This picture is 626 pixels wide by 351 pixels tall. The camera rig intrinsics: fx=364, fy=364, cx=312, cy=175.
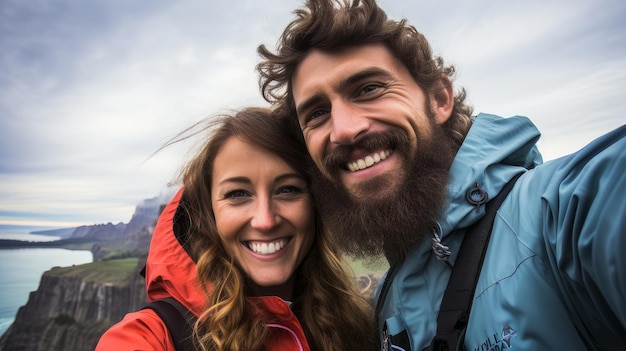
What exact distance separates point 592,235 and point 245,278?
2.38 metres

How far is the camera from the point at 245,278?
9.68ft

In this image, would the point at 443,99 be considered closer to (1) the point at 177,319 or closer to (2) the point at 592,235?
(2) the point at 592,235

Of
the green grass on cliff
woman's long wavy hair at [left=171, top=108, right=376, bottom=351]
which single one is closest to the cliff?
the green grass on cliff

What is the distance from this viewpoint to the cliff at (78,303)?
40.0m

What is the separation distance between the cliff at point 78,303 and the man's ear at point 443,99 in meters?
43.3

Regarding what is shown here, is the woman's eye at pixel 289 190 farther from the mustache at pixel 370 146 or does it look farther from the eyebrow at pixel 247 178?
the mustache at pixel 370 146

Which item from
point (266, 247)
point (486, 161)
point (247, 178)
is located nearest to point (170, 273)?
point (266, 247)

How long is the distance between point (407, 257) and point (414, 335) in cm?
46

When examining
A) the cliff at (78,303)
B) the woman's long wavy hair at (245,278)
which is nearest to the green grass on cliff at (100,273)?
the cliff at (78,303)

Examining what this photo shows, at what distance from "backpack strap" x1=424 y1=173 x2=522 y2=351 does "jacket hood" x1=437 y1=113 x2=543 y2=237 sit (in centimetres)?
5

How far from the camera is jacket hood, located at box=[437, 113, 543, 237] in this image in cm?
Result: 188

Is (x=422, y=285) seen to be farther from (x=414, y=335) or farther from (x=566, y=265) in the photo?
(x=566, y=265)

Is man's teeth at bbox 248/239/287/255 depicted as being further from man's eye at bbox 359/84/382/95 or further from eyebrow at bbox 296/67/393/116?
man's eye at bbox 359/84/382/95

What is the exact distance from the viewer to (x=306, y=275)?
3.21m
